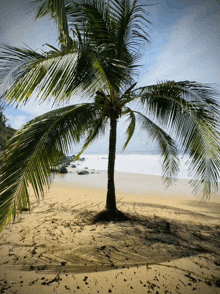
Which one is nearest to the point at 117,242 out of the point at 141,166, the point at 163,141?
the point at 163,141

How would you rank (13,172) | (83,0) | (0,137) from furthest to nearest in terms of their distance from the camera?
(0,137), (83,0), (13,172)

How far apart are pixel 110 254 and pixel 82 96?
264 centimetres

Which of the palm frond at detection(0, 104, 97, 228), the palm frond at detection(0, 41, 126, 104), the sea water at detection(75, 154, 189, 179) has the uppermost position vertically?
the palm frond at detection(0, 41, 126, 104)

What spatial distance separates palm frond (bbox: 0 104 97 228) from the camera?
5.26 ft

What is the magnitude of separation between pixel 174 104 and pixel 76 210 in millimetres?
3787

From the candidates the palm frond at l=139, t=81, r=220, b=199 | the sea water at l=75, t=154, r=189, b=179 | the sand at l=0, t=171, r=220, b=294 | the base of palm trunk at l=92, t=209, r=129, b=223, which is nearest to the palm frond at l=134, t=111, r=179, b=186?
the sea water at l=75, t=154, r=189, b=179

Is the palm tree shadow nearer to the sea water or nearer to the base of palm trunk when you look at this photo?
the base of palm trunk

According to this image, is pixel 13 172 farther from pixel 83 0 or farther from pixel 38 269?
pixel 83 0

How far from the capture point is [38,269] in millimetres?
2018

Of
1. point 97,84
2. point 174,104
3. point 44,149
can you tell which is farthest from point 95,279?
point 174,104

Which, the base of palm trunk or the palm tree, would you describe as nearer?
the palm tree

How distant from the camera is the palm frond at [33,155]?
5.26 ft

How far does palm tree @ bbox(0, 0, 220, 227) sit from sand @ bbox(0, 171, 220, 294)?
0.96m

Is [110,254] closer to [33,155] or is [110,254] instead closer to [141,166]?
[33,155]
